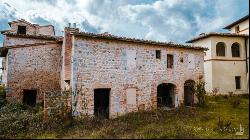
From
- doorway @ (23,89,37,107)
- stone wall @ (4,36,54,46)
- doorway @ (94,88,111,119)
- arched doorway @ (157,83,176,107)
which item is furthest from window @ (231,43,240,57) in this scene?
doorway @ (23,89,37,107)

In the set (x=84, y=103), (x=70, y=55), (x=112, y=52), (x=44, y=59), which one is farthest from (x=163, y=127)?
(x=44, y=59)

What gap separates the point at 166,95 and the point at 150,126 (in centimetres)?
828

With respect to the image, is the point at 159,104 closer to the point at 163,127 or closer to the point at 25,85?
the point at 163,127

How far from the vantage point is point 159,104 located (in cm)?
2175

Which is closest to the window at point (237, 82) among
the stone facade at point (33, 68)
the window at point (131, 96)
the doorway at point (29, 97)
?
the window at point (131, 96)

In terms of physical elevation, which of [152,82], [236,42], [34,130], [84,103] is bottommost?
[34,130]

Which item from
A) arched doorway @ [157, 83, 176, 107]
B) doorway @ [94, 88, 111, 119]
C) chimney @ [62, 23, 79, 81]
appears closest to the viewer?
chimney @ [62, 23, 79, 81]

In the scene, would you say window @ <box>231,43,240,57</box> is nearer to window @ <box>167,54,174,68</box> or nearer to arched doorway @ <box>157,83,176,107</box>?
arched doorway @ <box>157,83,176,107</box>

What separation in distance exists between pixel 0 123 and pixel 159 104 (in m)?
12.0

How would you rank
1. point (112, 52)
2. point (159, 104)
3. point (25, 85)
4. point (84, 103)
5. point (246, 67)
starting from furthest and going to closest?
point (246, 67), point (159, 104), point (25, 85), point (112, 52), point (84, 103)

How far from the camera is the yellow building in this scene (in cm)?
2747

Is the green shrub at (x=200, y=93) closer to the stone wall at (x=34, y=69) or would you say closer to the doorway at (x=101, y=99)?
the doorway at (x=101, y=99)

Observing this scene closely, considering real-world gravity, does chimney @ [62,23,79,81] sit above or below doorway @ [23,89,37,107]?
above

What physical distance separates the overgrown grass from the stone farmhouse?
1.27m
